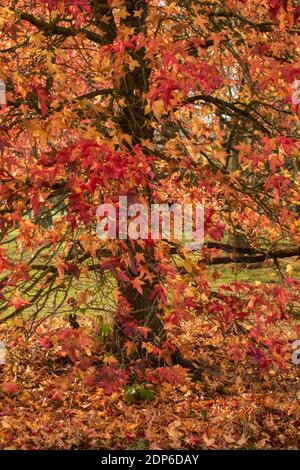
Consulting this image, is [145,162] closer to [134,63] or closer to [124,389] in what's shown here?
[134,63]

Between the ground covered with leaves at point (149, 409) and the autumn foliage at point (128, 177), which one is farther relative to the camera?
the ground covered with leaves at point (149, 409)

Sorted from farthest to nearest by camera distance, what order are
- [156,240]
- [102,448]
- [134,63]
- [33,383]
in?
[33,383]
[102,448]
[156,240]
[134,63]

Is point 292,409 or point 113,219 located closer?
point 113,219

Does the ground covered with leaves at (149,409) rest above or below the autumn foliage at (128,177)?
below

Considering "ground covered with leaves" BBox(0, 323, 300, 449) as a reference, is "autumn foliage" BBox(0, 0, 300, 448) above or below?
above

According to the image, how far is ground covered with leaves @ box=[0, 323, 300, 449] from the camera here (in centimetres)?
612

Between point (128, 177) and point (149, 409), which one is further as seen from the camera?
point (149, 409)

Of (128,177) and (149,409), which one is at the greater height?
(128,177)

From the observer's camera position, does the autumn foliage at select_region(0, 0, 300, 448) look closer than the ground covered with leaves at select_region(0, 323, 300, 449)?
Yes

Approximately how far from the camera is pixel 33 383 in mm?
7727

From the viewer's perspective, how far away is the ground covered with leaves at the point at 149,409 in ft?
20.1

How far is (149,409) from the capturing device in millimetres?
6906
